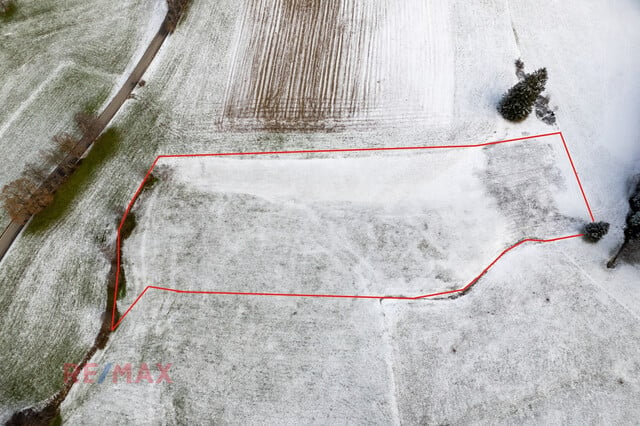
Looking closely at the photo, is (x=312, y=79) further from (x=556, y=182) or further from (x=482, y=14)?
(x=556, y=182)

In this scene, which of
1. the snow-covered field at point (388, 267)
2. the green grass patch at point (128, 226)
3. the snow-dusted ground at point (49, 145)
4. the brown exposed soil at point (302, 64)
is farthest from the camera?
the brown exposed soil at point (302, 64)

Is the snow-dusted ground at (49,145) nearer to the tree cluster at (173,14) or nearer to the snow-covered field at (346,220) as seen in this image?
the tree cluster at (173,14)

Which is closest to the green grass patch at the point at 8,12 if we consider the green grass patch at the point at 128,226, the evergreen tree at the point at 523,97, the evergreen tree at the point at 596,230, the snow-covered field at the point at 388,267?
the snow-covered field at the point at 388,267

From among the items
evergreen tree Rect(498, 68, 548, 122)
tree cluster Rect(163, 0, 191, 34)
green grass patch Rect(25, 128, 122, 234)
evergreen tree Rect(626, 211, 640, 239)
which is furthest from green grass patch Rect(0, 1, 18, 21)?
evergreen tree Rect(626, 211, 640, 239)

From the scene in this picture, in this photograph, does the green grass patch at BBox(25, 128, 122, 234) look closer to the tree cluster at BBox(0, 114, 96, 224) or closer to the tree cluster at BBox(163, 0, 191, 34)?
the tree cluster at BBox(0, 114, 96, 224)

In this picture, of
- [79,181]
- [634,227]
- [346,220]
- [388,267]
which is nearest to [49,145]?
[79,181]

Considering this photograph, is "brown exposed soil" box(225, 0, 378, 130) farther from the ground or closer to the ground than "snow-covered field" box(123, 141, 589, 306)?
Answer: farther from the ground
